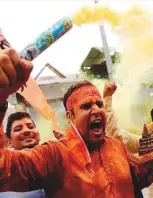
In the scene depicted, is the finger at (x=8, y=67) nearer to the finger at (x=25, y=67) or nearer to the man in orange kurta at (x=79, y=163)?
the finger at (x=25, y=67)

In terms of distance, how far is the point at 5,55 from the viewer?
112 centimetres

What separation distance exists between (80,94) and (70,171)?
0.51 meters

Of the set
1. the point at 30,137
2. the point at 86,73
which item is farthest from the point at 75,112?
the point at 86,73

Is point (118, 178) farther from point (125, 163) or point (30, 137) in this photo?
point (30, 137)

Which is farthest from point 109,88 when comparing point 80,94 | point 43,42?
point 43,42

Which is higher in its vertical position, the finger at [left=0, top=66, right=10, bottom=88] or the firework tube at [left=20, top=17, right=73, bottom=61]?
the firework tube at [left=20, top=17, right=73, bottom=61]

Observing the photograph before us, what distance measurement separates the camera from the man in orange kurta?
193 cm

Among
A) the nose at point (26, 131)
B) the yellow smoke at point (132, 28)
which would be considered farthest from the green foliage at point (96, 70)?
the nose at point (26, 131)

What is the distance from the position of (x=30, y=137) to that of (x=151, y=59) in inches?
290

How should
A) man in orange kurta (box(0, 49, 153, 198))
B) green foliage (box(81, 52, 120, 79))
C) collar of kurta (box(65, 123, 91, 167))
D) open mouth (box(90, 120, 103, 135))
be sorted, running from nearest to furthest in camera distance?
man in orange kurta (box(0, 49, 153, 198)) < collar of kurta (box(65, 123, 91, 167)) < open mouth (box(90, 120, 103, 135)) < green foliage (box(81, 52, 120, 79))

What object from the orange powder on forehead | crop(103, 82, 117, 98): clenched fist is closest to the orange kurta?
the orange powder on forehead

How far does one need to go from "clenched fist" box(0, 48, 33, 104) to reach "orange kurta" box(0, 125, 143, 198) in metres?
0.76

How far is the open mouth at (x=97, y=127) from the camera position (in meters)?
2.21

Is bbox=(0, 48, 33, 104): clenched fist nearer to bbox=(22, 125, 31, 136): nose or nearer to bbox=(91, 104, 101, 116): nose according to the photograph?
bbox=(91, 104, 101, 116): nose
